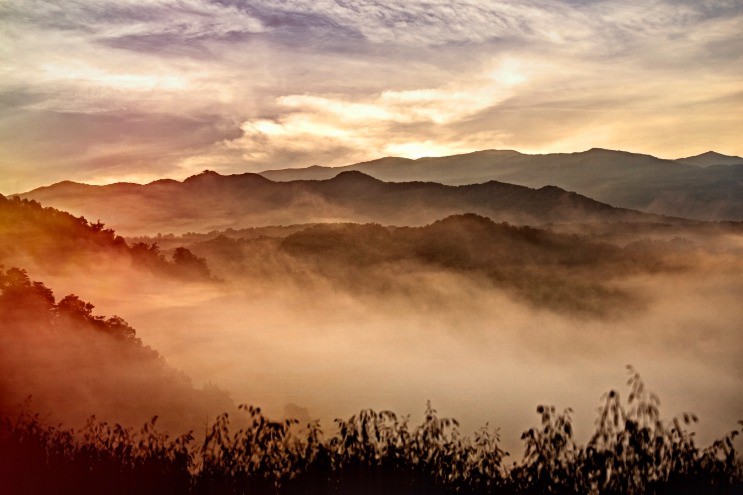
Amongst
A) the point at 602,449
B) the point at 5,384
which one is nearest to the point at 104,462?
the point at 602,449

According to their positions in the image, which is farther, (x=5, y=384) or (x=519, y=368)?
(x=519, y=368)

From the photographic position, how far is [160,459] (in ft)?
37.7

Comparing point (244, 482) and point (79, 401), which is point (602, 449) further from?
point (79, 401)

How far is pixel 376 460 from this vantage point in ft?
35.7

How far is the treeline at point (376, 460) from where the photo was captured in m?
10.1

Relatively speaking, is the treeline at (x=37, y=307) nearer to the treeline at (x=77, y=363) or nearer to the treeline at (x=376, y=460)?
the treeline at (x=77, y=363)

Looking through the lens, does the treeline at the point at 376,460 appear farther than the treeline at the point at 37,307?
No

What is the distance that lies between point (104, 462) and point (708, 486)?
27.2 feet

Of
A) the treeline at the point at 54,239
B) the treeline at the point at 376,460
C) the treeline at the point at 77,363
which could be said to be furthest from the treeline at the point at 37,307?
the treeline at the point at 376,460

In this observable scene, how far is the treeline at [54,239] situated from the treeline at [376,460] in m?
35.6

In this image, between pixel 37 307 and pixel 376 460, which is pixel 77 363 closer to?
pixel 37 307

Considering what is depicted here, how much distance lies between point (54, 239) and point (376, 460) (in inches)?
2224

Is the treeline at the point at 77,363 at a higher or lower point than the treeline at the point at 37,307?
lower

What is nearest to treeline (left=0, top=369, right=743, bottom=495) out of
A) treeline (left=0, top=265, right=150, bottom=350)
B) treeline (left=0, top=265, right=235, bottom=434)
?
treeline (left=0, top=265, right=235, bottom=434)
